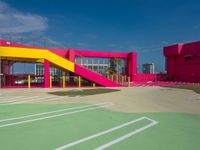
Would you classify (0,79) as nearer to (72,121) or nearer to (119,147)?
(72,121)

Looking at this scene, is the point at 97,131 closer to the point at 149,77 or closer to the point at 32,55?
the point at 32,55

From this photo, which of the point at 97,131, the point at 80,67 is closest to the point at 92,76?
the point at 80,67

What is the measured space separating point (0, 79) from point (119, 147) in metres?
20.5

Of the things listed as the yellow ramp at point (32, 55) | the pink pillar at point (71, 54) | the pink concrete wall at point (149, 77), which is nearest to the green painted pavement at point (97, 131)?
the yellow ramp at point (32, 55)

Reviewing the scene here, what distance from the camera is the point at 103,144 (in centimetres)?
418

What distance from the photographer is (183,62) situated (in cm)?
3578

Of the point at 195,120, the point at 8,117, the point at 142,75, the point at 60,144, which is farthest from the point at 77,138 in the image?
the point at 142,75

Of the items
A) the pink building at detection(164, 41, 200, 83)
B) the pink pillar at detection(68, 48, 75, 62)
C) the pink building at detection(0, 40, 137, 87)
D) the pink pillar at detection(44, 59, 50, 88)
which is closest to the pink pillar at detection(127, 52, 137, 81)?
the pink building at detection(0, 40, 137, 87)

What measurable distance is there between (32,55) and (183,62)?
26.6 metres

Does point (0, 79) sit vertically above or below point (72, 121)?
above

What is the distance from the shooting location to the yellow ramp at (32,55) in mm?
19812

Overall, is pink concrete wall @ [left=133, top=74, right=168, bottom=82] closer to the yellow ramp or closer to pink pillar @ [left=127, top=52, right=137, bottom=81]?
pink pillar @ [left=127, top=52, right=137, bottom=81]

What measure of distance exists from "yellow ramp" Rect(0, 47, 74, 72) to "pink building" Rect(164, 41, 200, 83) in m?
22.0

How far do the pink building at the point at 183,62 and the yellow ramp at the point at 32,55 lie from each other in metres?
22.0
